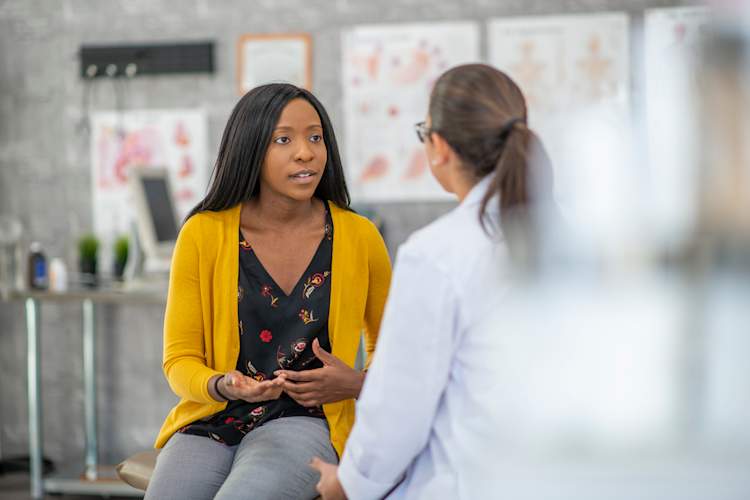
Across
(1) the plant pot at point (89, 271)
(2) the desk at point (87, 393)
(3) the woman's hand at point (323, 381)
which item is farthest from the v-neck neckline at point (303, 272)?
(1) the plant pot at point (89, 271)

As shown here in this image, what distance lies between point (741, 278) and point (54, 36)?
3811 millimetres

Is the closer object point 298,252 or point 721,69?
point 721,69

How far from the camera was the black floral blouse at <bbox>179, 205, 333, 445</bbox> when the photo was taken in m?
1.61

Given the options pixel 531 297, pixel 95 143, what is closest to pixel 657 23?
pixel 95 143

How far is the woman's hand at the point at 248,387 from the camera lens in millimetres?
1485

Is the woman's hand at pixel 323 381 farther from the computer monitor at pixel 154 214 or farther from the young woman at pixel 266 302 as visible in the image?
the computer monitor at pixel 154 214

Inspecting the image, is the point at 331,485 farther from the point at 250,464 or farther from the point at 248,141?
the point at 248,141

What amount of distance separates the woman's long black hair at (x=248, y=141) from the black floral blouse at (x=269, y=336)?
11 cm

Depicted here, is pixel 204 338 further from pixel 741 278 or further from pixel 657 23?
pixel 657 23

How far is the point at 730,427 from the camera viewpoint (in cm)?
54

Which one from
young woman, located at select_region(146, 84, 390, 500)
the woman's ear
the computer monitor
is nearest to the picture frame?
the computer monitor

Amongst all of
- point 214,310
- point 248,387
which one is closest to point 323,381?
point 248,387

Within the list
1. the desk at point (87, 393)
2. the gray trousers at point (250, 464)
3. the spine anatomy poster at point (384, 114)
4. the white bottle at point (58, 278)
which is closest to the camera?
the gray trousers at point (250, 464)

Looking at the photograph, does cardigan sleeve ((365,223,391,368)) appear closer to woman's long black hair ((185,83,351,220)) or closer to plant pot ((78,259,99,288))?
woman's long black hair ((185,83,351,220))
